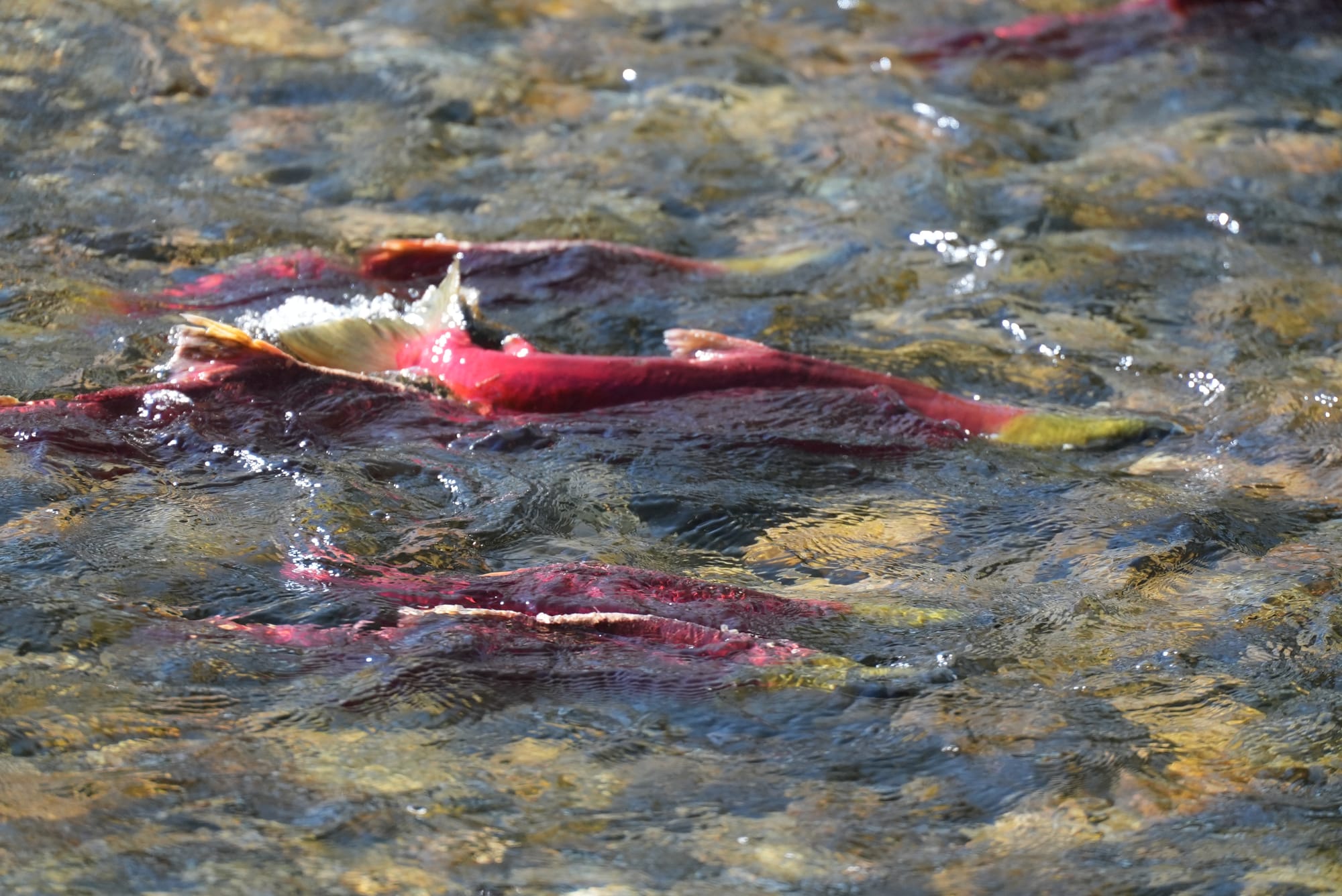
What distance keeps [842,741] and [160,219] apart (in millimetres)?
3493

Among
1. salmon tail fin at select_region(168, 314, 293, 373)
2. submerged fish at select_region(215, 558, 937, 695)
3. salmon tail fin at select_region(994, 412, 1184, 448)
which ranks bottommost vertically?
salmon tail fin at select_region(994, 412, 1184, 448)

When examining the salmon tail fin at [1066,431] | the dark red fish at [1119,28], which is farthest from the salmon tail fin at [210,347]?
the dark red fish at [1119,28]

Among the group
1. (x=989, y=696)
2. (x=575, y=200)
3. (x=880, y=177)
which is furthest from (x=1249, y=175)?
(x=989, y=696)

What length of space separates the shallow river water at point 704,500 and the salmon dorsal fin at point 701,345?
0.23m

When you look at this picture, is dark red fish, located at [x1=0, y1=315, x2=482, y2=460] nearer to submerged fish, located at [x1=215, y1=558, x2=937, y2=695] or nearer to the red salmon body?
the red salmon body

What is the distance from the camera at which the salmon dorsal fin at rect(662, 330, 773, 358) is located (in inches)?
156

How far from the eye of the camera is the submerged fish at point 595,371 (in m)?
3.77

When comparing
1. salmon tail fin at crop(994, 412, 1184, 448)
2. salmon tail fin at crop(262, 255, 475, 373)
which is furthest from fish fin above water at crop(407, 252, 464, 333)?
salmon tail fin at crop(994, 412, 1184, 448)

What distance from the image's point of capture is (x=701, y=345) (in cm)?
398

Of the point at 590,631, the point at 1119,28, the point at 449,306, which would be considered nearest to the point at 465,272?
the point at 449,306

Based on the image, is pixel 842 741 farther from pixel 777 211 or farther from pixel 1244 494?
pixel 777 211

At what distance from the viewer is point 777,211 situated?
18.3 ft

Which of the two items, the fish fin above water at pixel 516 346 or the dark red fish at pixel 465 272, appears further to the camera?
the dark red fish at pixel 465 272

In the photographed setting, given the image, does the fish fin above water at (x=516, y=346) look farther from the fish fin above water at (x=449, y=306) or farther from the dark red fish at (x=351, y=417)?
the dark red fish at (x=351, y=417)
